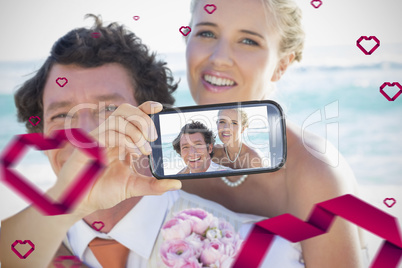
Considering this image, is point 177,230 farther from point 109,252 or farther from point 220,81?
point 220,81

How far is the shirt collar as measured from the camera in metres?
1.41

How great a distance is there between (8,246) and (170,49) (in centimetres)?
247

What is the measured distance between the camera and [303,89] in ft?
13.9

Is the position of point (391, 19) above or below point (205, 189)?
above

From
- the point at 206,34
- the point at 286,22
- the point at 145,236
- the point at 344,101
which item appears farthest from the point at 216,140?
the point at 344,101

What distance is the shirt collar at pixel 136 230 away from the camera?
1.41 m

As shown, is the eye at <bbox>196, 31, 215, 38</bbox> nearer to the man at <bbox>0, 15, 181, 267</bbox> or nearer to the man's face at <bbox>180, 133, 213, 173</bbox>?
the man at <bbox>0, 15, 181, 267</bbox>

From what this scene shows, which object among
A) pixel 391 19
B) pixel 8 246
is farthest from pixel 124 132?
pixel 391 19

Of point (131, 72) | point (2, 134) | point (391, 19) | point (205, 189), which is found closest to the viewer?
point (131, 72)

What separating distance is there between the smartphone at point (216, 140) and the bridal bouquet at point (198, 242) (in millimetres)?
394

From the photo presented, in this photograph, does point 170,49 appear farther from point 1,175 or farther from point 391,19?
point 1,175

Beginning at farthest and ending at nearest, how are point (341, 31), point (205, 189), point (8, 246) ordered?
point (341, 31) < point (205, 189) < point (8, 246)
